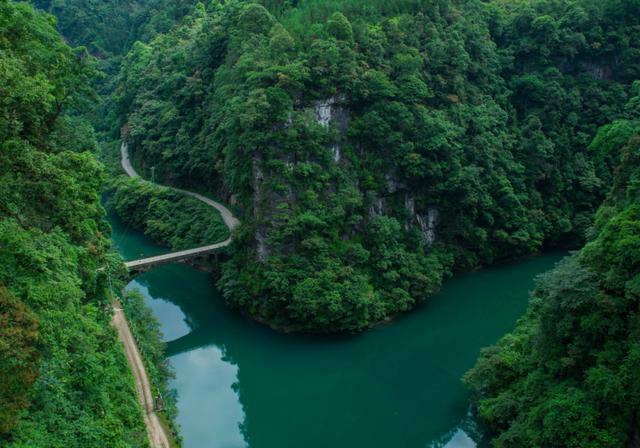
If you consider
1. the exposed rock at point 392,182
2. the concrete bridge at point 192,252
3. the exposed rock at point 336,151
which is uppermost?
the exposed rock at point 336,151

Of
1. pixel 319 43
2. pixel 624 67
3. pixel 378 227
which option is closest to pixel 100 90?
pixel 319 43

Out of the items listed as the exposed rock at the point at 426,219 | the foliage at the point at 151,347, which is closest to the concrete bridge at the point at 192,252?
the foliage at the point at 151,347

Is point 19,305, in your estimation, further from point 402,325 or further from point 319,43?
point 319,43

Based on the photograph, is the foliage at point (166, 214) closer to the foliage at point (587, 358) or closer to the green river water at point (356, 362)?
the green river water at point (356, 362)

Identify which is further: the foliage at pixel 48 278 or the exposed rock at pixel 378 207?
the exposed rock at pixel 378 207

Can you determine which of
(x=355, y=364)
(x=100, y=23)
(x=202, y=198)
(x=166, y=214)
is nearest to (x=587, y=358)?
(x=355, y=364)

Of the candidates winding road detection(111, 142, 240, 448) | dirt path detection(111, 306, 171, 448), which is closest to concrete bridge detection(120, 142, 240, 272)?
winding road detection(111, 142, 240, 448)

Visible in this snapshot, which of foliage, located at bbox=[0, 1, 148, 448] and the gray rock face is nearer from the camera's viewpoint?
foliage, located at bbox=[0, 1, 148, 448]

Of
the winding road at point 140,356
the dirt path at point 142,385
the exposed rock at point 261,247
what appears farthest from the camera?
the exposed rock at point 261,247

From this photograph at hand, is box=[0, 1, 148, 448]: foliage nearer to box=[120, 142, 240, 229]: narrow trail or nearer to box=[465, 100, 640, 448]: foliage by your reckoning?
box=[465, 100, 640, 448]: foliage
